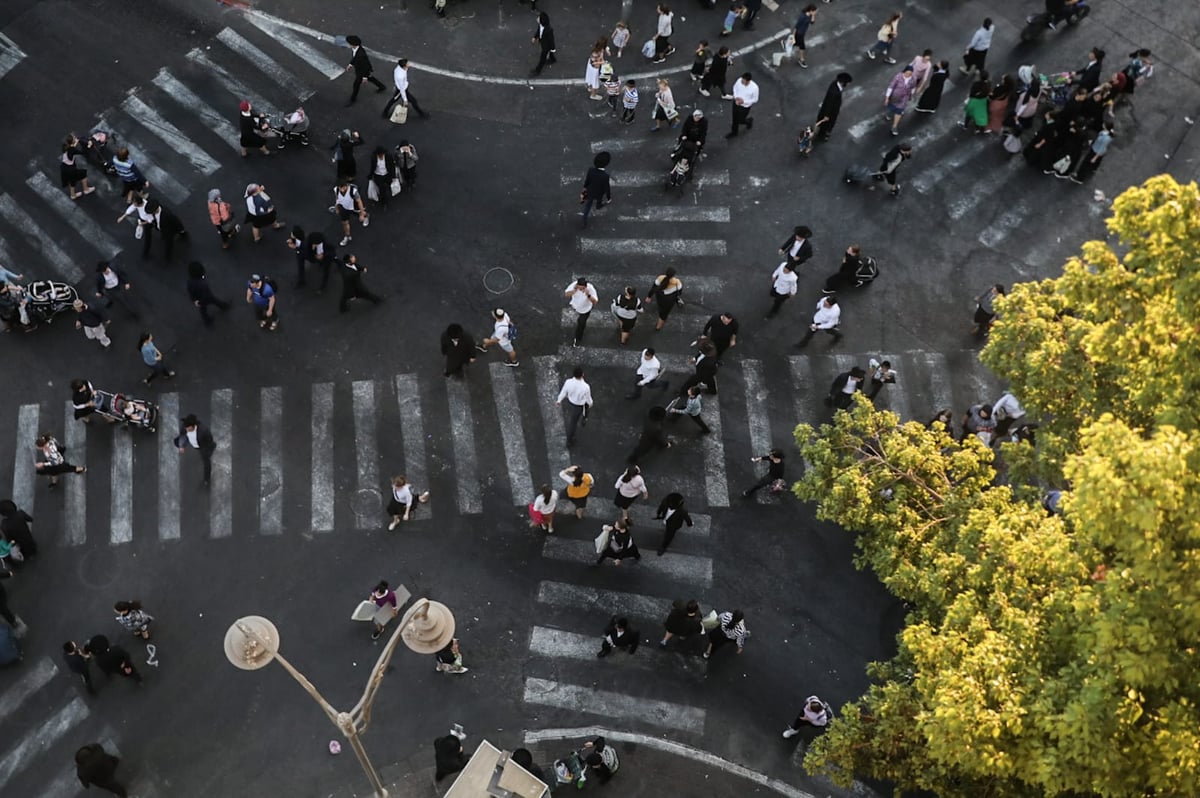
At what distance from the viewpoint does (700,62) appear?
23.1 meters

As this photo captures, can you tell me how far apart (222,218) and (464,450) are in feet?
22.5

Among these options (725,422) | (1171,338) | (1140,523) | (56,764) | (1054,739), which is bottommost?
(56,764)

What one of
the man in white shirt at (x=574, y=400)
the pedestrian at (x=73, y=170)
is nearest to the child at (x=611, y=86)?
the man in white shirt at (x=574, y=400)

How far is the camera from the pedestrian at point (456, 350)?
18344 millimetres

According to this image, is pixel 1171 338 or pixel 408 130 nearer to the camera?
pixel 1171 338

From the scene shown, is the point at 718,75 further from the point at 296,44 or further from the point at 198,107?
the point at 198,107

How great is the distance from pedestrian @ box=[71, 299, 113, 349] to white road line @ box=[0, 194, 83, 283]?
1079 millimetres

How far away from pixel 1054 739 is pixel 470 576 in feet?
32.7

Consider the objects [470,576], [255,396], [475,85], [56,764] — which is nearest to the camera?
[56,764]

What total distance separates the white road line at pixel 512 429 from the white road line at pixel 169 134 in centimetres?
817

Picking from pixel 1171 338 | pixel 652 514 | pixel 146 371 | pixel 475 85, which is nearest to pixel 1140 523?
pixel 1171 338

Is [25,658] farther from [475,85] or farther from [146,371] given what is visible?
[475,85]

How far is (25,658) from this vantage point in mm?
16297

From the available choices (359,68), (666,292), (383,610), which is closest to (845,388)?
(666,292)
